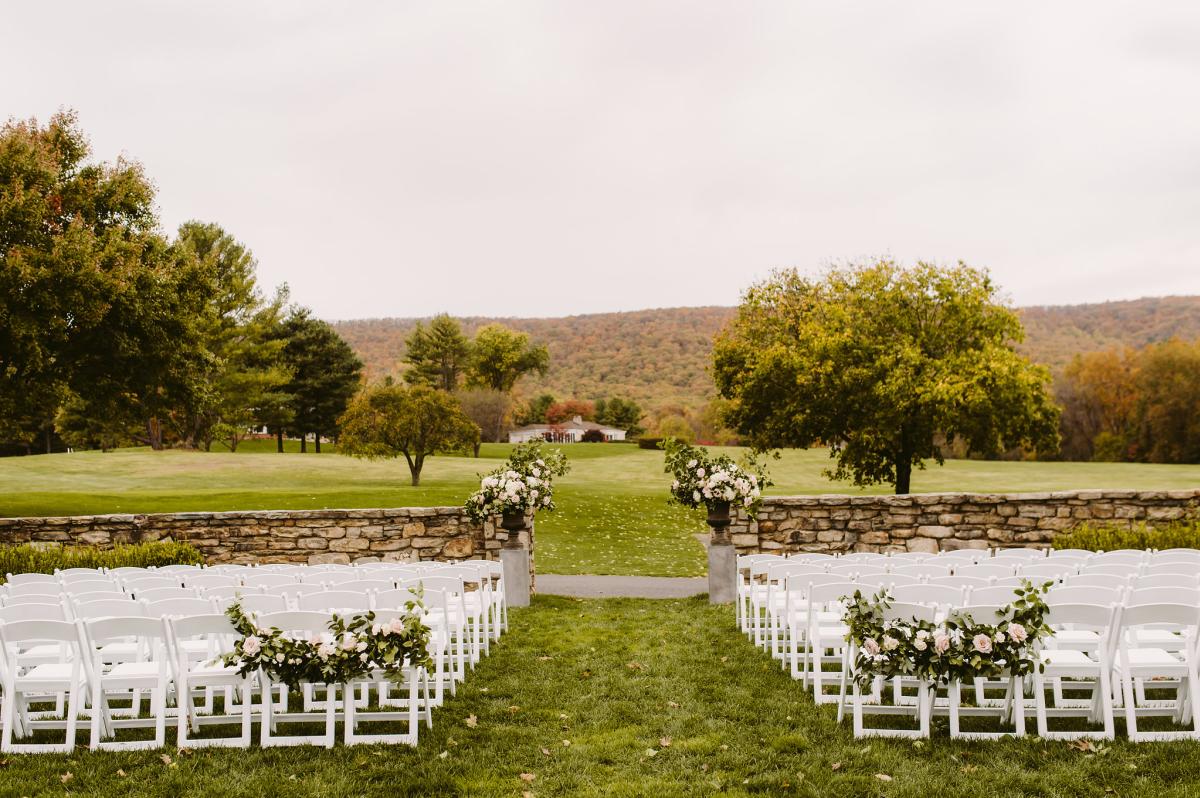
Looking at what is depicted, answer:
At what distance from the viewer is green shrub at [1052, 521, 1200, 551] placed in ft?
41.4

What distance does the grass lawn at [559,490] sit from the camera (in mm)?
19969

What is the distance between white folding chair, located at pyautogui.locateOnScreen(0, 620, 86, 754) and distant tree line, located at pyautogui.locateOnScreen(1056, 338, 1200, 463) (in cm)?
5552

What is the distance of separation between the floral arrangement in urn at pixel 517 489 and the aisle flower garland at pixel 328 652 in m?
6.58

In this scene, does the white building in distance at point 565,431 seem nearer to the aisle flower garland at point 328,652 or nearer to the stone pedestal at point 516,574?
the stone pedestal at point 516,574

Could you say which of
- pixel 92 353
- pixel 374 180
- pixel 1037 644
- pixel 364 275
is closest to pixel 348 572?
pixel 1037 644

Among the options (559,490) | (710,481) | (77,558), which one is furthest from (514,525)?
(559,490)

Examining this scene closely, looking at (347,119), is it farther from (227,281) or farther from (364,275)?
(364,275)

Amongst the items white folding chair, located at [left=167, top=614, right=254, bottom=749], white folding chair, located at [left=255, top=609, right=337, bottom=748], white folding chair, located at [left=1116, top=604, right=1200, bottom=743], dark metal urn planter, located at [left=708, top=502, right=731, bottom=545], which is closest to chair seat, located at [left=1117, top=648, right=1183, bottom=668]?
white folding chair, located at [left=1116, top=604, right=1200, bottom=743]

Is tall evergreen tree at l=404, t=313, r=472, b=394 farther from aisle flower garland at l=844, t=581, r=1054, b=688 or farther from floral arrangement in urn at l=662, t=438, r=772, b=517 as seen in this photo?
aisle flower garland at l=844, t=581, r=1054, b=688

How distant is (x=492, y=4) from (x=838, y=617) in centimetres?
1438

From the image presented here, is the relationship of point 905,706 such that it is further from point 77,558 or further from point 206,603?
point 77,558

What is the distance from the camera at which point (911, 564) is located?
27.1 ft

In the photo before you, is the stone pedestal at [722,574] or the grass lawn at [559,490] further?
the grass lawn at [559,490]

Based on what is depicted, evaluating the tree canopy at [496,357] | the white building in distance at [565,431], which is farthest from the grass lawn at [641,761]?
the tree canopy at [496,357]
